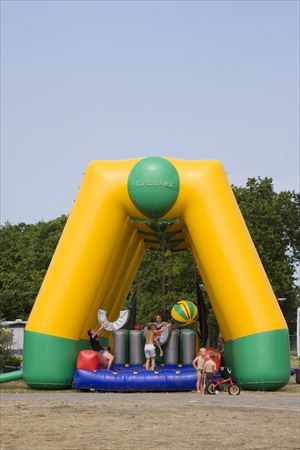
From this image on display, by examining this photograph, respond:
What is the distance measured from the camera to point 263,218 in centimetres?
3866

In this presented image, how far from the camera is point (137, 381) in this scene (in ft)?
53.3

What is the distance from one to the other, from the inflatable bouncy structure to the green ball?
2cm

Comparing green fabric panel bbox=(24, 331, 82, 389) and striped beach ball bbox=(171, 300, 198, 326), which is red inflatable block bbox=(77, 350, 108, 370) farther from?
striped beach ball bbox=(171, 300, 198, 326)

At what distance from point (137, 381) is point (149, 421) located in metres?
5.38

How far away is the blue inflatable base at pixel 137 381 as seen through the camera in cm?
1622

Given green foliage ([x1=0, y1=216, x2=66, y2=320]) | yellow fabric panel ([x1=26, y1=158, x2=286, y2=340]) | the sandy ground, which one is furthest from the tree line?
the sandy ground

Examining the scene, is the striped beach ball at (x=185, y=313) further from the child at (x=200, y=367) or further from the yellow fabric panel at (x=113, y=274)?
the child at (x=200, y=367)

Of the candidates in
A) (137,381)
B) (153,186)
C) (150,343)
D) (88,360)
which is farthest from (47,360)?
(153,186)

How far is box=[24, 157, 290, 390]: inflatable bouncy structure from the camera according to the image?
16.0 metres

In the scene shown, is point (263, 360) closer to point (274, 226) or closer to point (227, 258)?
point (227, 258)

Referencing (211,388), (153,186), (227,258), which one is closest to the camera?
(211,388)

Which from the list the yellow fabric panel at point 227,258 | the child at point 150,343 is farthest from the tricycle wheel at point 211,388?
the child at point 150,343

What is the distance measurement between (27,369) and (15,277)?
36.5m

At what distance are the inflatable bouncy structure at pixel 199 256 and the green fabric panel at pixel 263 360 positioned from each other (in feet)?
0.06
